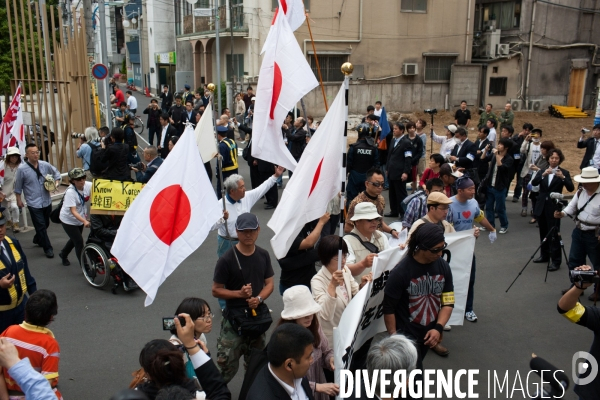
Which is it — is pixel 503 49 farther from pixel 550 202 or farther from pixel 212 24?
pixel 550 202

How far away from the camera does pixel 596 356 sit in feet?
12.0

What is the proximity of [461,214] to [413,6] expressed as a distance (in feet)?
78.9

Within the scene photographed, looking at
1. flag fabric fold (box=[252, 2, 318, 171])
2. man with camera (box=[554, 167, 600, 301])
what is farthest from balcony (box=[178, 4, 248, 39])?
flag fabric fold (box=[252, 2, 318, 171])

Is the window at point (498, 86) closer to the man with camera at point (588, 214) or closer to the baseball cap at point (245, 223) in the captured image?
the man with camera at point (588, 214)

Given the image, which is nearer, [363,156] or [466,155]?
[363,156]

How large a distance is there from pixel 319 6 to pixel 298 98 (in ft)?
74.5

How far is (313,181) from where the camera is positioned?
4.61m

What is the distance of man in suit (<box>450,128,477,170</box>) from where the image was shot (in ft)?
35.5

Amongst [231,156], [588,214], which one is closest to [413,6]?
[231,156]

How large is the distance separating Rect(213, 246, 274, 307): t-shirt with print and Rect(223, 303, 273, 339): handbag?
0.07m

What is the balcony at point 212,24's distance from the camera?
27625mm

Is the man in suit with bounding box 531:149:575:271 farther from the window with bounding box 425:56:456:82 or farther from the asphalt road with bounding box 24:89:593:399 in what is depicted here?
the window with bounding box 425:56:456:82

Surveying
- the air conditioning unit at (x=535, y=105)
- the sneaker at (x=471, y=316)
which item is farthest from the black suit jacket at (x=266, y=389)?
the air conditioning unit at (x=535, y=105)

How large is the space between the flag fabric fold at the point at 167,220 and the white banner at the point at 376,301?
4.39 feet
